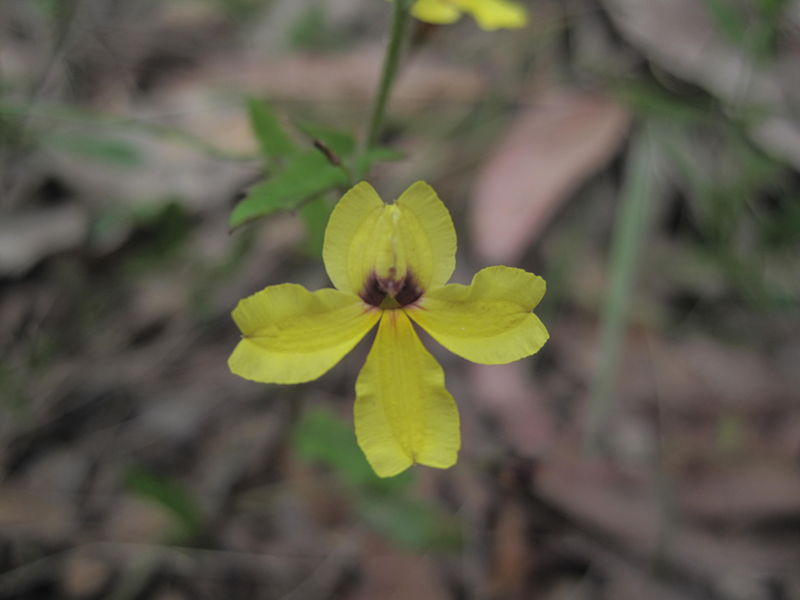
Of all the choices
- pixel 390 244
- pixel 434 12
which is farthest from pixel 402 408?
pixel 434 12

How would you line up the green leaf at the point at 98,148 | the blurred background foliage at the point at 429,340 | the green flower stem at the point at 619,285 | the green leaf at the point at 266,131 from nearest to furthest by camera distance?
1. the green leaf at the point at 266,131
2. the blurred background foliage at the point at 429,340
3. the green leaf at the point at 98,148
4. the green flower stem at the point at 619,285

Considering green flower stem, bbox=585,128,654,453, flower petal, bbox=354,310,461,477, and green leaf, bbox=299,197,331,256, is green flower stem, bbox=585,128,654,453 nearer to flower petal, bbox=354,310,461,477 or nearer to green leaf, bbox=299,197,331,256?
green leaf, bbox=299,197,331,256

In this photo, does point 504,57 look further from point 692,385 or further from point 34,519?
point 34,519

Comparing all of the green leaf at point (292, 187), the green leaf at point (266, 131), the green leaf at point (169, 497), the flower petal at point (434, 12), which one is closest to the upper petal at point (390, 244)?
the green leaf at point (292, 187)

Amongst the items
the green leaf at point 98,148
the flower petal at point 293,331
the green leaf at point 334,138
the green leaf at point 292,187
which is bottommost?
the green leaf at point 98,148

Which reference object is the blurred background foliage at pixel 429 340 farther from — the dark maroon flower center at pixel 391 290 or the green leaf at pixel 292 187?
the dark maroon flower center at pixel 391 290

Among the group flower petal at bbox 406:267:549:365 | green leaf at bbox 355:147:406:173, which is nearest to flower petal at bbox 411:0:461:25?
green leaf at bbox 355:147:406:173

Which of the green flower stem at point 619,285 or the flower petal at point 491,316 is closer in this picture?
the flower petal at point 491,316

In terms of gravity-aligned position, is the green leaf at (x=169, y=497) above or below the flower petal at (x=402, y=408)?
below

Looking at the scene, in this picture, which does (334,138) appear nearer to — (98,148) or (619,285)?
(98,148)
